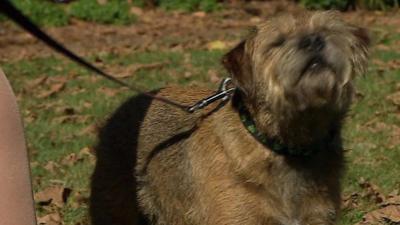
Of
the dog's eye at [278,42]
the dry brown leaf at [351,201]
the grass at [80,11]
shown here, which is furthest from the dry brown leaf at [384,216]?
the grass at [80,11]

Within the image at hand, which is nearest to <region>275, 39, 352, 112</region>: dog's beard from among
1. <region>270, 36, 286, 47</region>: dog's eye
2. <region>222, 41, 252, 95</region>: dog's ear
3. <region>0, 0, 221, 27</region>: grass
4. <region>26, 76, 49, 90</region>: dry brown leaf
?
<region>270, 36, 286, 47</region>: dog's eye

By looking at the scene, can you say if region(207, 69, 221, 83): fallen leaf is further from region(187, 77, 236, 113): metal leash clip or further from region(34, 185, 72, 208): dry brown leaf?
region(187, 77, 236, 113): metal leash clip

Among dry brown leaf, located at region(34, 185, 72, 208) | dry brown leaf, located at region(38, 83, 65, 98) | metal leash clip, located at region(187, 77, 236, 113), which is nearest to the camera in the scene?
metal leash clip, located at region(187, 77, 236, 113)

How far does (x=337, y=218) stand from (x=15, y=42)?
11054mm

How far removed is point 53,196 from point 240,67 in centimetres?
263

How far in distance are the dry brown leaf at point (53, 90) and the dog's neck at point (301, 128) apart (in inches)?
252

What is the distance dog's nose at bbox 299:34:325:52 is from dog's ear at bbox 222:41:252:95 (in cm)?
34

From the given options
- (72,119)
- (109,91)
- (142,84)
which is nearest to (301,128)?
(72,119)

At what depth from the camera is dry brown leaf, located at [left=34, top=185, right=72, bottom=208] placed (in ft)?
22.8

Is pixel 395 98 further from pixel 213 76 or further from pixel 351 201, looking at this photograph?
pixel 351 201

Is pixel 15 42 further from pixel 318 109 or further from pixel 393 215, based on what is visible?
pixel 318 109

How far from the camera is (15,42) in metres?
15.5

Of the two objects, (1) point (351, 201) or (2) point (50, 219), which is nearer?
(2) point (50, 219)

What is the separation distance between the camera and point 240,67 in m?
4.84
